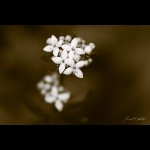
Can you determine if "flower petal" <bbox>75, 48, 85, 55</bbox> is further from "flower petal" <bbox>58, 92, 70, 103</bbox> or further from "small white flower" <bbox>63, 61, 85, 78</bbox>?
"flower petal" <bbox>58, 92, 70, 103</bbox>

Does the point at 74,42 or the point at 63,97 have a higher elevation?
the point at 74,42

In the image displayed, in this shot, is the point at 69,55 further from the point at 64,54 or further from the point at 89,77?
the point at 89,77

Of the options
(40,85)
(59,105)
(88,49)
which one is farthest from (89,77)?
(88,49)

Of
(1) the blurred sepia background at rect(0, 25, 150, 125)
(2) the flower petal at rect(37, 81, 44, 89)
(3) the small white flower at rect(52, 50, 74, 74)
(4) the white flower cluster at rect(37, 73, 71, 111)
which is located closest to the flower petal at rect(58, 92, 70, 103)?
(4) the white flower cluster at rect(37, 73, 71, 111)

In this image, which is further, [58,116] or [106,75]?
[106,75]
